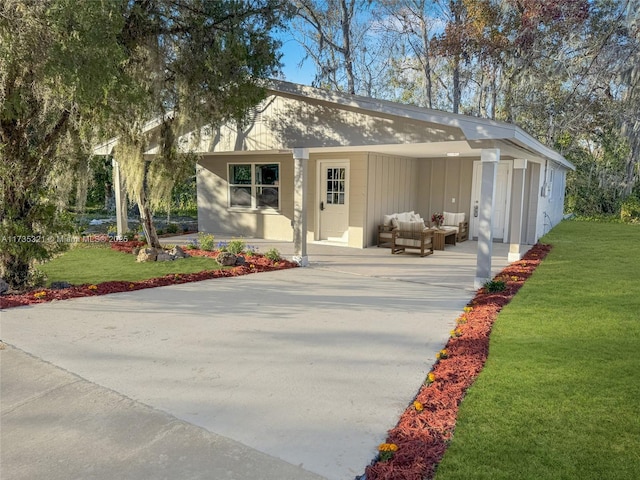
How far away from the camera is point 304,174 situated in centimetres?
782

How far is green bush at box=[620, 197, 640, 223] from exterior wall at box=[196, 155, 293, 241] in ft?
50.0

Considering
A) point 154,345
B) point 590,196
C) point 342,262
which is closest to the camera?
point 154,345

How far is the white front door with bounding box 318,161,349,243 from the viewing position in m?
10.2

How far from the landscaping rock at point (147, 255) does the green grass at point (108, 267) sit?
5.9 inches

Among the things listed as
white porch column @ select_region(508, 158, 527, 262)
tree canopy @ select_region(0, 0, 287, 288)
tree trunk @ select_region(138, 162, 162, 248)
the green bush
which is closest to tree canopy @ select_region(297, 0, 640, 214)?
the green bush

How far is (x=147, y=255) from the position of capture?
8359 millimetres

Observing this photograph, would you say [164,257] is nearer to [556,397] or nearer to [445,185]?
[556,397]

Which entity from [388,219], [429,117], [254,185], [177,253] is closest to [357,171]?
[388,219]

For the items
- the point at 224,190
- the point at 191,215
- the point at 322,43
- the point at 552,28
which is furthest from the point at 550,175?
the point at 191,215

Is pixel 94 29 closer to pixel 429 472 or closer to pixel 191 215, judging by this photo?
pixel 429 472

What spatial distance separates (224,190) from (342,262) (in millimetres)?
5208

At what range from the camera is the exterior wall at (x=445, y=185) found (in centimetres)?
1145

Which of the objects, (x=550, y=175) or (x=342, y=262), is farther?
(x=550, y=175)

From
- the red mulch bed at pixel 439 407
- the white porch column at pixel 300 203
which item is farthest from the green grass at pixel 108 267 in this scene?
the red mulch bed at pixel 439 407
